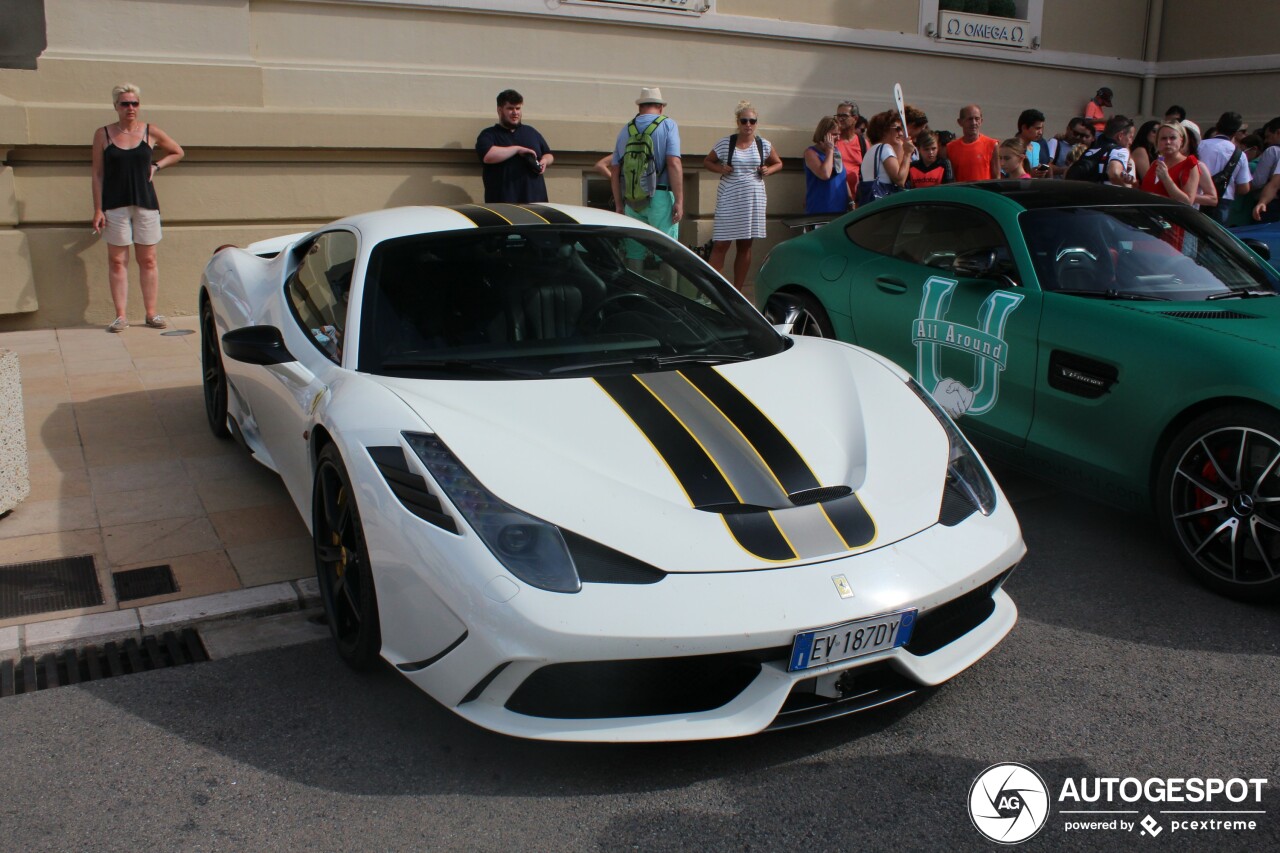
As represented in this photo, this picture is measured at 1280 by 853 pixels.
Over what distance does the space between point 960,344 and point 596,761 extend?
298cm

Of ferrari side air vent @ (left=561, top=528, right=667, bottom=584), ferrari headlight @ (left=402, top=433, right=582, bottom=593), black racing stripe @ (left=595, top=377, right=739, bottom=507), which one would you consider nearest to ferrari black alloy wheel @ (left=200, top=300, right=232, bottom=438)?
black racing stripe @ (left=595, top=377, right=739, bottom=507)

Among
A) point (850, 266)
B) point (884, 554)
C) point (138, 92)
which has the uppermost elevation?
point (138, 92)

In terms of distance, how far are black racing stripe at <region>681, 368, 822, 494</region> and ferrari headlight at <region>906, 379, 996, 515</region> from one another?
0.50 meters

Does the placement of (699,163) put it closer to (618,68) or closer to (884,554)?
(618,68)

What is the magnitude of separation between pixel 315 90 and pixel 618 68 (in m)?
2.83

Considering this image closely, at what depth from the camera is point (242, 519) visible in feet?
16.4

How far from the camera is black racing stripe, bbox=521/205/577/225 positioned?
455cm

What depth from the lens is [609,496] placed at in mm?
3072

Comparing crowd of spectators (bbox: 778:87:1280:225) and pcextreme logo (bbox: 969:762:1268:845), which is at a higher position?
crowd of spectators (bbox: 778:87:1280:225)

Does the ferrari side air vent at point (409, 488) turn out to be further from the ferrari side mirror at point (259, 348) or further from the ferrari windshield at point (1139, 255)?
the ferrari windshield at point (1139, 255)

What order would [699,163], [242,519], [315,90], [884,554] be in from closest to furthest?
[884,554] < [242,519] < [315,90] < [699,163]

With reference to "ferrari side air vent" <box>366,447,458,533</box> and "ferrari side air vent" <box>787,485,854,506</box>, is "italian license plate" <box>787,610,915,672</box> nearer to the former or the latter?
"ferrari side air vent" <box>787,485,854,506</box>

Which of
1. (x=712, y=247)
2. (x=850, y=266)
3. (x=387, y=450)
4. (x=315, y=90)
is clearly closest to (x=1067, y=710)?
(x=387, y=450)

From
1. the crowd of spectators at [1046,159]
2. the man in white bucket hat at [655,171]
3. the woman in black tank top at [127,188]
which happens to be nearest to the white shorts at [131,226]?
the woman in black tank top at [127,188]
